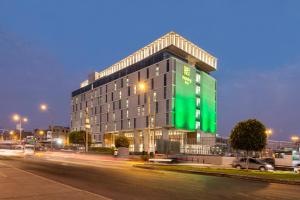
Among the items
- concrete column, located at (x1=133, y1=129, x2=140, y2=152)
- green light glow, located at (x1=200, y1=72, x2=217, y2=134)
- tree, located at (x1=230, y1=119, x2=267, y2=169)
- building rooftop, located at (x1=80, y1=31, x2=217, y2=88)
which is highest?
building rooftop, located at (x1=80, y1=31, x2=217, y2=88)

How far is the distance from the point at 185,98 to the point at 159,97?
7.17 metres

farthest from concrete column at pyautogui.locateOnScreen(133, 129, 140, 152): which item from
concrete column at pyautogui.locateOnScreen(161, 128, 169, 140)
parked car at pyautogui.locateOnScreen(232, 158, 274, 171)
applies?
parked car at pyautogui.locateOnScreen(232, 158, 274, 171)

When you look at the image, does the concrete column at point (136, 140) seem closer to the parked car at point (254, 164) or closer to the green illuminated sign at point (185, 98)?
the green illuminated sign at point (185, 98)

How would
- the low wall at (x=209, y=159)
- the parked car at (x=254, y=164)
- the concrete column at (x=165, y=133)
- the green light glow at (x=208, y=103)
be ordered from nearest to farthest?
the parked car at (x=254, y=164) → the low wall at (x=209, y=159) → the concrete column at (x=165, y=133) → the green light glow at (x=208, y=103)

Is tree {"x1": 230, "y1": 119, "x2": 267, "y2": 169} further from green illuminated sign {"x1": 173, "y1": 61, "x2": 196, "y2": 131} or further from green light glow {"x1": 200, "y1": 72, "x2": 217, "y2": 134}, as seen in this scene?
green light glow {"x1": 200, "y1": 72, "x2": 217, "y2": 134}

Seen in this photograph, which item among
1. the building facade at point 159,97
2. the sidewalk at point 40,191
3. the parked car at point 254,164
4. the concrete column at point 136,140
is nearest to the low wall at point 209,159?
the parked car at point 254,164

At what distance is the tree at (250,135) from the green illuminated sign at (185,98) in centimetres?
4739

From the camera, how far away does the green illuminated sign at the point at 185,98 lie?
8919 cm

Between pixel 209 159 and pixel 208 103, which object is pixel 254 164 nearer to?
pixel 209 159

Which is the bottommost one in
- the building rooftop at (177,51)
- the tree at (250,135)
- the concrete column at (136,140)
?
the concrete column at (136,140)

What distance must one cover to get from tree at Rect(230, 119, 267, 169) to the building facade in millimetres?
30705

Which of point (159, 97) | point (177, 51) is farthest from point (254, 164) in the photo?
point (177, 51)

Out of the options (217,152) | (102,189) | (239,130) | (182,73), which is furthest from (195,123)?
(102,189)

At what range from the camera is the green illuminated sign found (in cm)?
8919
